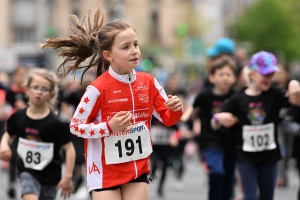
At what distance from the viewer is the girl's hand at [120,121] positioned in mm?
6379

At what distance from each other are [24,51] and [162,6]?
2664 centimetres

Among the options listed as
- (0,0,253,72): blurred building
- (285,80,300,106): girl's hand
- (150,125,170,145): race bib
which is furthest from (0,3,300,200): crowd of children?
(0,0,253,72): blurred building

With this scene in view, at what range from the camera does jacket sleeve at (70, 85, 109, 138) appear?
6648 millimetres

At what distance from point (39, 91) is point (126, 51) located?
200cm

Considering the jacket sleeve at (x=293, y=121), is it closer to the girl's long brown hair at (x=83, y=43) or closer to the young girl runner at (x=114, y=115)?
A: the young girl runner at (x=114, y=115)

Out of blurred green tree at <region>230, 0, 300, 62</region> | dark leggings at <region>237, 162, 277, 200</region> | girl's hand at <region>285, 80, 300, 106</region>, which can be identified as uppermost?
girl's hand at <region>285, 80, 300, 106</region>

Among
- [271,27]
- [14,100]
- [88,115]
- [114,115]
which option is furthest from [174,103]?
[271,27]

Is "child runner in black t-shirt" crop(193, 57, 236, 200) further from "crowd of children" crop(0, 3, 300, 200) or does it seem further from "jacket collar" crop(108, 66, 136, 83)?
"jacket collar" crop(108, 66, 136, 83)

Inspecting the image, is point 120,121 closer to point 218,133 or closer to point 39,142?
point 39,142

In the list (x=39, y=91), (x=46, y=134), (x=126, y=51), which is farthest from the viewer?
(x=39, y=91)

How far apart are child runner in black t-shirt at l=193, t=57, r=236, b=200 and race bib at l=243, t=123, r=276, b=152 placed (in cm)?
129

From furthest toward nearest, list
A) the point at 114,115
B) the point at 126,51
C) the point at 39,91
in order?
the point at 39,91 → the point at 126,51 → the point at 114,115

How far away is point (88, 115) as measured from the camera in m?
6.75

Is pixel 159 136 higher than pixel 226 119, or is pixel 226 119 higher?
pixel 226 119
